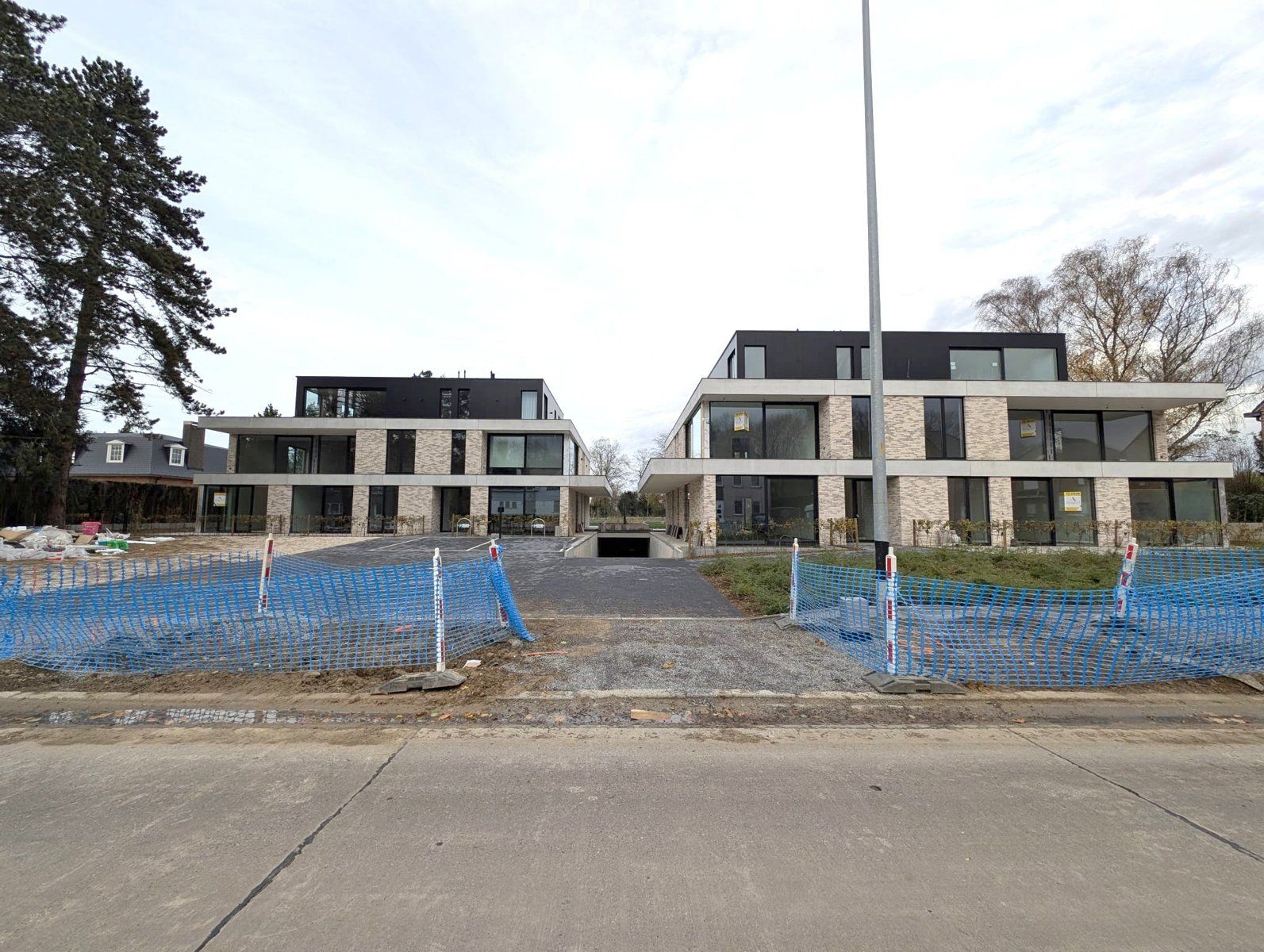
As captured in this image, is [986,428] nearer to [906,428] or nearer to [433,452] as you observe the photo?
[906,428]

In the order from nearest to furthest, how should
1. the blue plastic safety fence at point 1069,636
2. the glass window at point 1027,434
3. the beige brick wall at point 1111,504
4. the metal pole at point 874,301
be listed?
the blue plastic safety fence at point 1069,636 < the metal pole at point 874,301 < the beige brick wall at point 1111,504 < the glass window at point 1027,434

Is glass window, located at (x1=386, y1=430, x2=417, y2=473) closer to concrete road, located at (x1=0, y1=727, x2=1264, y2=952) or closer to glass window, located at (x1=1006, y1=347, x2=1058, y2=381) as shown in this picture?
concrete road, located at (x1=0, y1=727, x2=1264, y2=952)

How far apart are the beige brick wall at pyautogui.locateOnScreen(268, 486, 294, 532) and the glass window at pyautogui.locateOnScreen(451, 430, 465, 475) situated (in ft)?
29.8

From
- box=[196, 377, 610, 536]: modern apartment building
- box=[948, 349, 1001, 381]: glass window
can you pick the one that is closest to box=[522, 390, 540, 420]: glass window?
box=[196, 377, 610, 536]: modern apartment building

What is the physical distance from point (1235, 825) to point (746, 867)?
2853mm

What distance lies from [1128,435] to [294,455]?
141ft

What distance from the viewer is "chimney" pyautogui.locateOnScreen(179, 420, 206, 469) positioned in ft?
136

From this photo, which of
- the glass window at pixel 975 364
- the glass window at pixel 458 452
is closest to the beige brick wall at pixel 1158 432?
the glass window at pixel 975 364

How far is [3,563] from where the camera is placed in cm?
1402

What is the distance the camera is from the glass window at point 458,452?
31016 mm

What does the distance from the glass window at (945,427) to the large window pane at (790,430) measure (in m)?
4.86

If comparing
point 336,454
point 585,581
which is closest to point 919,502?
point 585,581

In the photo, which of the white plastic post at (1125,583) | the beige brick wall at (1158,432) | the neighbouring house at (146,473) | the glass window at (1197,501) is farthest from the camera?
the neighbouring house at (146,473)

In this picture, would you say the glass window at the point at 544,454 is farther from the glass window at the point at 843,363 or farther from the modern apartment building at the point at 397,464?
the glass window at the point at 843,363
